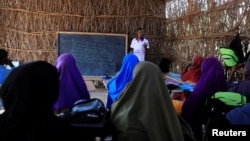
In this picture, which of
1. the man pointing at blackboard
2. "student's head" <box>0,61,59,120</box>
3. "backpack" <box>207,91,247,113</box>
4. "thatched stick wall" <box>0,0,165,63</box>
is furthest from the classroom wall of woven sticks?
"student's head" <box>0,61,59,120</box>

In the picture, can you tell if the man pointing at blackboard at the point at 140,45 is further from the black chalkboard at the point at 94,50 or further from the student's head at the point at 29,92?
the student's head at the point at 29,92

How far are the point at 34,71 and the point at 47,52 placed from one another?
673cm

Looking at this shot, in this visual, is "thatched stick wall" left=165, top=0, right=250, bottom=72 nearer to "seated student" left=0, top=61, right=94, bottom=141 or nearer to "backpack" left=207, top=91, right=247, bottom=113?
"backpack" left=207, top=91, right=247, bottom=113

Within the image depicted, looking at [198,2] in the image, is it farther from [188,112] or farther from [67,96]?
[67,96]

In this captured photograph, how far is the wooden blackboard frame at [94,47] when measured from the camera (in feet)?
25.6

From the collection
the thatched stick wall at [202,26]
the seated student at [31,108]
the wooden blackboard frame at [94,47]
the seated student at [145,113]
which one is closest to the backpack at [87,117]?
the seated student at [145,113]

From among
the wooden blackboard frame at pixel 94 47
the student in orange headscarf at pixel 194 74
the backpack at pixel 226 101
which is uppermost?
the wooden blackboard frame at pixel 94 47

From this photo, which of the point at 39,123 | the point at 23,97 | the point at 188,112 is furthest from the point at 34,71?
the point at 188,112

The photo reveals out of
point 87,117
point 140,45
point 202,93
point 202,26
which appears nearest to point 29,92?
point 87,117

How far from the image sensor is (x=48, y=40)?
7.82m

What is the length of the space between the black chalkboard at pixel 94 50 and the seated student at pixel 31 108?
6.49 m

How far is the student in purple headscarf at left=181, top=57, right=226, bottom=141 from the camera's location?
2883 mm

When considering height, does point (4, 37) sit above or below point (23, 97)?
above

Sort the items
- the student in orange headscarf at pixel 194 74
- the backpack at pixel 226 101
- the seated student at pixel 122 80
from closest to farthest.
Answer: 1. the backpack at pixel 226 101
2. the seated student at pixel 122 80
3. the student in orange headscarf at pixel 194 74
